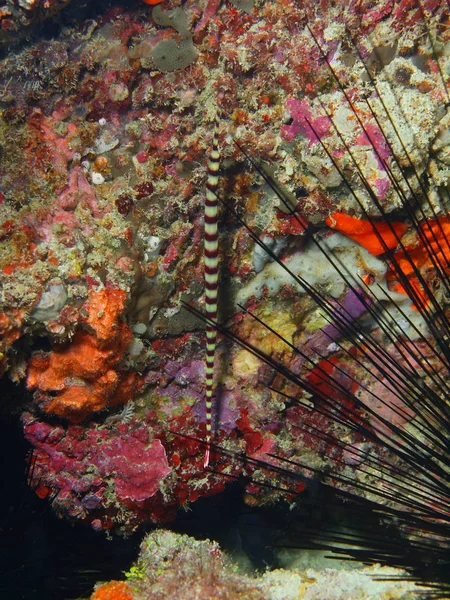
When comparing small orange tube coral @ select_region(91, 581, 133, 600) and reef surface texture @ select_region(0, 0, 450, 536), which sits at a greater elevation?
reef surface texture @ select_region(0, 0, 450, 536)

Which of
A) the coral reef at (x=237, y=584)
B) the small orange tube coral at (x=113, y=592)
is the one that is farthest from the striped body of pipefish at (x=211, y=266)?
the small orange tube coral at (x=113, y=592)

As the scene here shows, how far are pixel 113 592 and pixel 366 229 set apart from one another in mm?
3852

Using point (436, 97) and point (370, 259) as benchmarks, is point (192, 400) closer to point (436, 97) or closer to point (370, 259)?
point (370, 259)

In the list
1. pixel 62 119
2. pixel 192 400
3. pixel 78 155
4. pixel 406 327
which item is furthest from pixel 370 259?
pixel 62 119

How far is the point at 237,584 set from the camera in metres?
3.33

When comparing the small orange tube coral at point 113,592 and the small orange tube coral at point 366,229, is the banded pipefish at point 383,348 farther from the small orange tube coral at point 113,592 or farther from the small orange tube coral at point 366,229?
the small orange tube coral at point 113,592

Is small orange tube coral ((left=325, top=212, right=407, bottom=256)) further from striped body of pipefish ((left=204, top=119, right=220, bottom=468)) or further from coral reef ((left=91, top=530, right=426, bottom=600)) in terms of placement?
coral reef ((left=91, top=530, right=426, bottom=600))

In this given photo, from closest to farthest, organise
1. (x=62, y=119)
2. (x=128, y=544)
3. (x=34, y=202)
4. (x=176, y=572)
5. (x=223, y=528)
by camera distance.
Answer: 1. (x=176, y=572)
2. (x=34, y=202)
3. (x=62, y=119)
4. (x=128, y=544)
5. (x=223, y=528)

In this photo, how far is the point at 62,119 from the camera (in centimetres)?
456

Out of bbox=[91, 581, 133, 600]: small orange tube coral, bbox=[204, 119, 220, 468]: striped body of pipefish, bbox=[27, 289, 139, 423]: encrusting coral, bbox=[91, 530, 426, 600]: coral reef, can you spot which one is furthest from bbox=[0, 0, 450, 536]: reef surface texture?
bbox=[91, 581, 133, 600]: small orange tube coral

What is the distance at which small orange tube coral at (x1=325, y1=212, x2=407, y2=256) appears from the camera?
422 centimetres

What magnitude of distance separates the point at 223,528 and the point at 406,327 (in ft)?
13.3

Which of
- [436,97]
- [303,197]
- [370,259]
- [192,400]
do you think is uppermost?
[436,97]

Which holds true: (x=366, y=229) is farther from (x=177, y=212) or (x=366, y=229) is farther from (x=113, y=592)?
(x=113, y=592)
